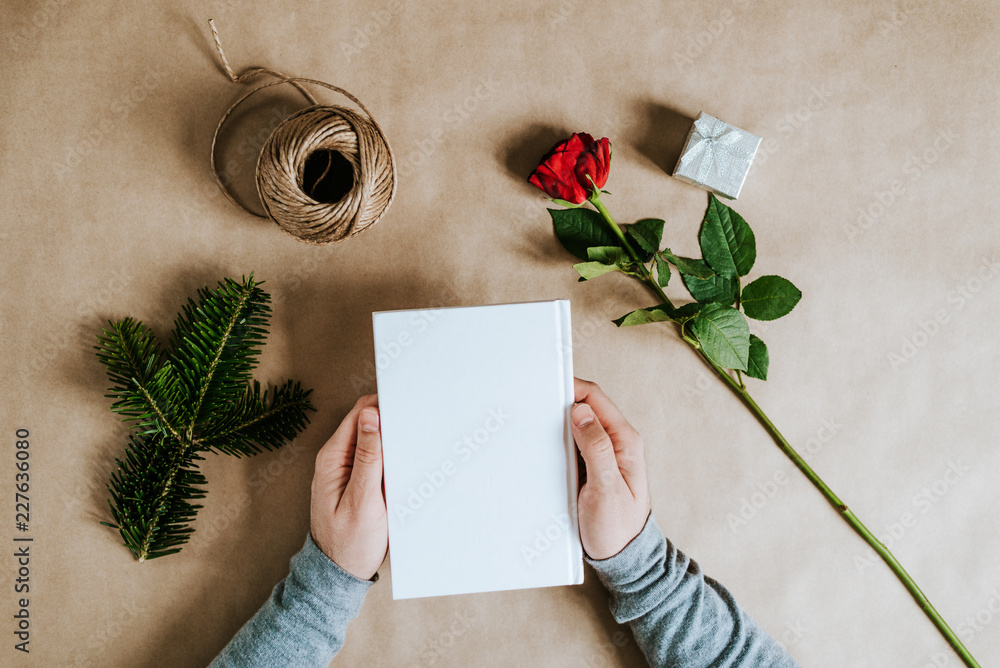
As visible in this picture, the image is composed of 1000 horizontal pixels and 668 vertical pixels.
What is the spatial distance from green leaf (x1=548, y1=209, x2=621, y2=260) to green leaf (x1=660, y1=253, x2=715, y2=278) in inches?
4.2

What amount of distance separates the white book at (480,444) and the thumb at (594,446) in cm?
2

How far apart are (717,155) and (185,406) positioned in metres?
0.99

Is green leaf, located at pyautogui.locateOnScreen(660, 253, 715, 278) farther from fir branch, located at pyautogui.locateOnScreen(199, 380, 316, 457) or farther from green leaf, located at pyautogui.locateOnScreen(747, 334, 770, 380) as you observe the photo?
fir branch, located at pyautogui.locateOnScreen(199, 380, 316, 457)

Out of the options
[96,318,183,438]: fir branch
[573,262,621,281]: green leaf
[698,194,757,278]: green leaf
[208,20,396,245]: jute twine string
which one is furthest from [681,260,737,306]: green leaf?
[96,318,183,438]: fir branch

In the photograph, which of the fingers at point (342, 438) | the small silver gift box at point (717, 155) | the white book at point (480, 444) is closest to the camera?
the white book at point (480, 444)

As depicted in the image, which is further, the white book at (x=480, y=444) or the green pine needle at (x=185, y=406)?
the green pine needle at (x=185, y=406)

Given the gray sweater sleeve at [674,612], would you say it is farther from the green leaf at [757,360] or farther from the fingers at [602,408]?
the green leaf at [757,360]

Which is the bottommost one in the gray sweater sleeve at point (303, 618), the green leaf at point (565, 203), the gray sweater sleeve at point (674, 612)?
the gray sweater sleeve at point (303, 618)

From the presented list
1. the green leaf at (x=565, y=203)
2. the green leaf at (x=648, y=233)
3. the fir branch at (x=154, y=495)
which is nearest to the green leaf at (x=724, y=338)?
the green leaf at (x=648, y=233)

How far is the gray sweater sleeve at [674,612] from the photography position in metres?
0.91

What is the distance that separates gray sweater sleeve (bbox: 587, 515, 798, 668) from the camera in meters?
0.91

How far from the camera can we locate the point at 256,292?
0.91m

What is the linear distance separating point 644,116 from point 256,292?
75cm

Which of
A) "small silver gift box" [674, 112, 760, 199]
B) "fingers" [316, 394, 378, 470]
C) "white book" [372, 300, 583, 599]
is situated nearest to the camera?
"white book" [372, 300, 583, 599]
